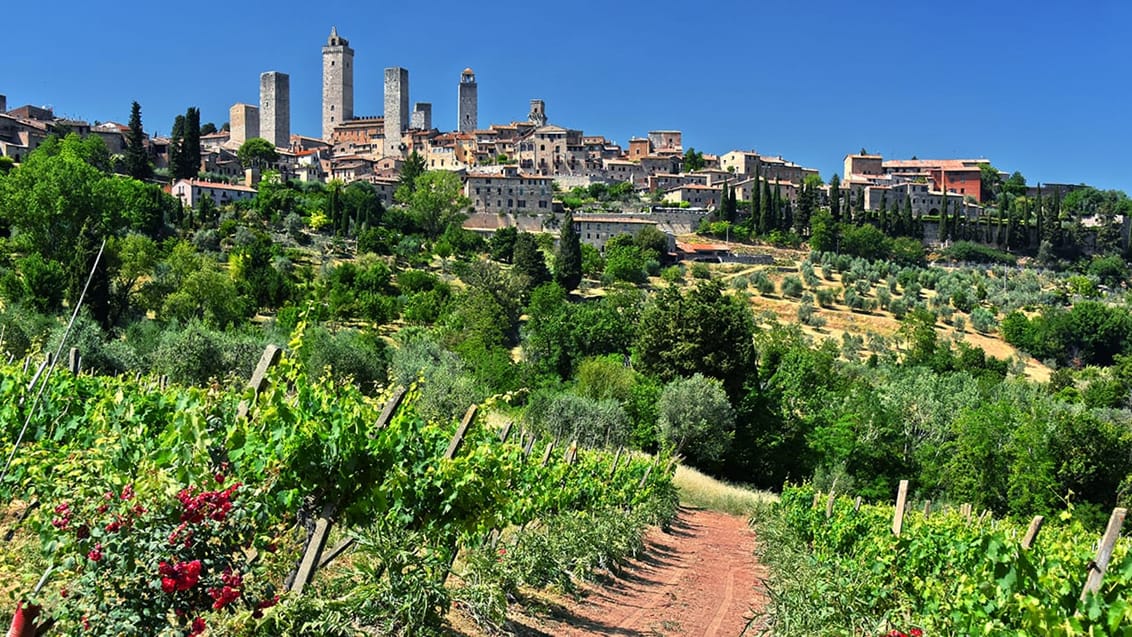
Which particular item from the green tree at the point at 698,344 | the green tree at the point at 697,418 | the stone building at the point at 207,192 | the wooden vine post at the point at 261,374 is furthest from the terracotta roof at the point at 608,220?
the wooden vine post at the point at 261,374

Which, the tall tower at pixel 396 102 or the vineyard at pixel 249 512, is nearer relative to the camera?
the vineyard at pixel 249 512

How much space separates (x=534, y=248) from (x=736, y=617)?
4832cm

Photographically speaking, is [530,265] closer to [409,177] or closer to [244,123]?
[409,177]

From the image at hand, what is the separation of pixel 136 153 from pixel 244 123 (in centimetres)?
3937

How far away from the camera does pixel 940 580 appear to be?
30.0 feet

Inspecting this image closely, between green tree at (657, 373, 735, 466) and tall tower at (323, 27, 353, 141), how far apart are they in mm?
96136

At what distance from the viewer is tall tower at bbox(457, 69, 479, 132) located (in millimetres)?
121625

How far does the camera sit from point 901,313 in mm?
59562

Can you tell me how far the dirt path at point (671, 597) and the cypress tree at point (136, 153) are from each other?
64.1 metres

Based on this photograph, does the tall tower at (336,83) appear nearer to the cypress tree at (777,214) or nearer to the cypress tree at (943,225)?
the cypress tree at (777,214)

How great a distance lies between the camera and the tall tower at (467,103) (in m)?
122

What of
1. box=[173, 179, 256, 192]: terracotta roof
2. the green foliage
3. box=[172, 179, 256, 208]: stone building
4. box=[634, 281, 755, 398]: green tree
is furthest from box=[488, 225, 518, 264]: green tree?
the green foliage

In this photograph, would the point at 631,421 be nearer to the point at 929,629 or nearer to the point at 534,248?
the point at 929,629

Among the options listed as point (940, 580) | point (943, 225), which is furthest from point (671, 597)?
point (943, 225)
